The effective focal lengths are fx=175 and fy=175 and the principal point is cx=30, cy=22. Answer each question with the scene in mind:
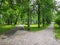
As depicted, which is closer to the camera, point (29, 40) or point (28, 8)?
point (29, 40)

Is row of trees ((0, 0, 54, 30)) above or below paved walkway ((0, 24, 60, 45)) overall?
above

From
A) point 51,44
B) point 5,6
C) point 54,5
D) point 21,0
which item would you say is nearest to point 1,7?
point 5,6

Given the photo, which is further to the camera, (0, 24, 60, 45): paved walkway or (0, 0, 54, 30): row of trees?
(0, 0, 54, 30): row of trees

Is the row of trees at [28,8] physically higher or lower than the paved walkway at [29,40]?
higher

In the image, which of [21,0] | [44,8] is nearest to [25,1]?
[21,0]

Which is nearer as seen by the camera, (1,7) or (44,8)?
(1,7)

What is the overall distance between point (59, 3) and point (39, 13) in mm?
7039

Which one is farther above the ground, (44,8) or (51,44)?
(44,8)

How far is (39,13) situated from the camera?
139 ft

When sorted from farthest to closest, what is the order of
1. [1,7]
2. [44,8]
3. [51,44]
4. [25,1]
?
[44,8]
[1,7]
[25,1]
[51,44]

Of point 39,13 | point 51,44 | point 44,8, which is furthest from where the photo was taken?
point 39,13

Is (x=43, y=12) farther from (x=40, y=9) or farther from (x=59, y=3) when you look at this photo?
(x=59, y=3)

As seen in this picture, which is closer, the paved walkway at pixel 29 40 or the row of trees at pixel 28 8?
the paved walkway at pixel 29 40

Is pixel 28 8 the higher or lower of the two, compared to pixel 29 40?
higher
